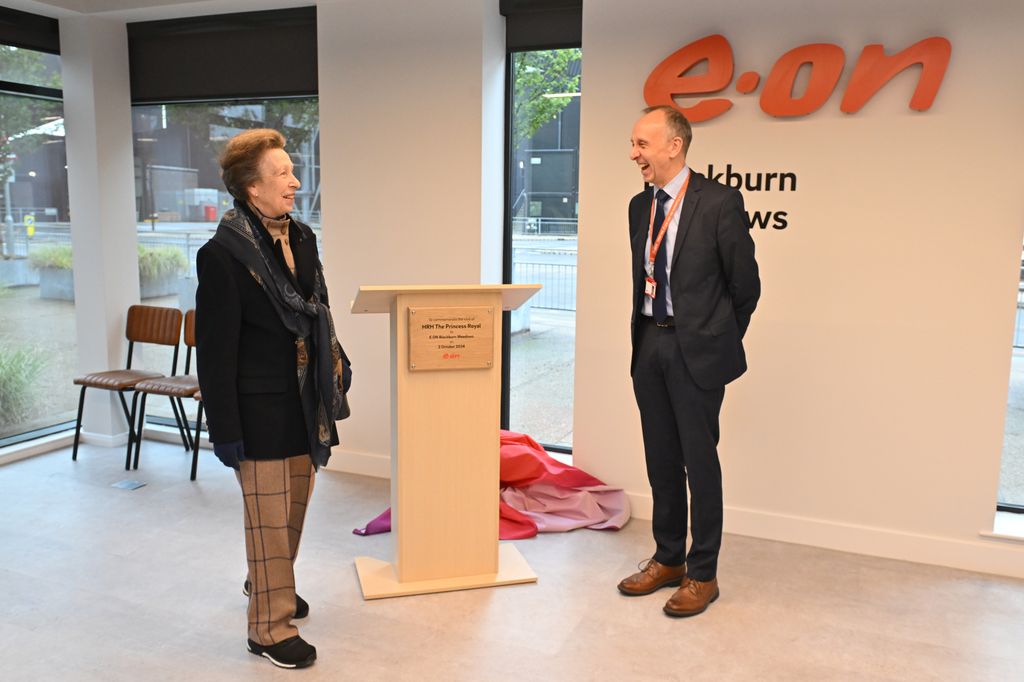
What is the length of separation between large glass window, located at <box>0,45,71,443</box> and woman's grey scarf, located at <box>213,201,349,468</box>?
11.8 ft

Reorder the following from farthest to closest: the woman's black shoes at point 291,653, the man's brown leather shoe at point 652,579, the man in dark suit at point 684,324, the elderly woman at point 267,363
→ the man's brown leather shoe at point 652,579 < the man in dark suit at point 684,324 < the woman's black shoes at point 291,653 < the elderly woman at point 267,363

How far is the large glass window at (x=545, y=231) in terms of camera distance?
5164 mm

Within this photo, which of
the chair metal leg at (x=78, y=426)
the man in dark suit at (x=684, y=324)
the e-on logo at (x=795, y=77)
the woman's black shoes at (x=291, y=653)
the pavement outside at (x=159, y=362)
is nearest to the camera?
the woman's black shoes at (x=291, y=653)

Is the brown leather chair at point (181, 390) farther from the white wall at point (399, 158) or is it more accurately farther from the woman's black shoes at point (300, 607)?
the woman's black shoes at point (300, 607)

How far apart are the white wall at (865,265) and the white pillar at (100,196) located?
11.0ft

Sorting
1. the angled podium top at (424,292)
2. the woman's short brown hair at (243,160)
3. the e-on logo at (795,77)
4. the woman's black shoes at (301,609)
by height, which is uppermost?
the e-on logo at (795,77)

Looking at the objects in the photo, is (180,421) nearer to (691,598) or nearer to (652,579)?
(652,579)

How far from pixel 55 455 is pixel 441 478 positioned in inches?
136

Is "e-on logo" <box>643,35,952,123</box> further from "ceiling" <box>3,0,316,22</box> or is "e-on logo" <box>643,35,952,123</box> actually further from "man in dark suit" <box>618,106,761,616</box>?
"ceiling" <box>3,0,316,22</box>

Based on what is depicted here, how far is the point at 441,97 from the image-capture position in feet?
16.4

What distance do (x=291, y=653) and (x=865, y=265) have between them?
3085 mm

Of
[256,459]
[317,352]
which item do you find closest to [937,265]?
[317,352]

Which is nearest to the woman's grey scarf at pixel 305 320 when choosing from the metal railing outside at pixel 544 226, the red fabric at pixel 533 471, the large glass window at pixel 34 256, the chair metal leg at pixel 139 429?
the red fabric at pixel 533 471

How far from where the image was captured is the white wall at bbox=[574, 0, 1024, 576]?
3908 millimetres
